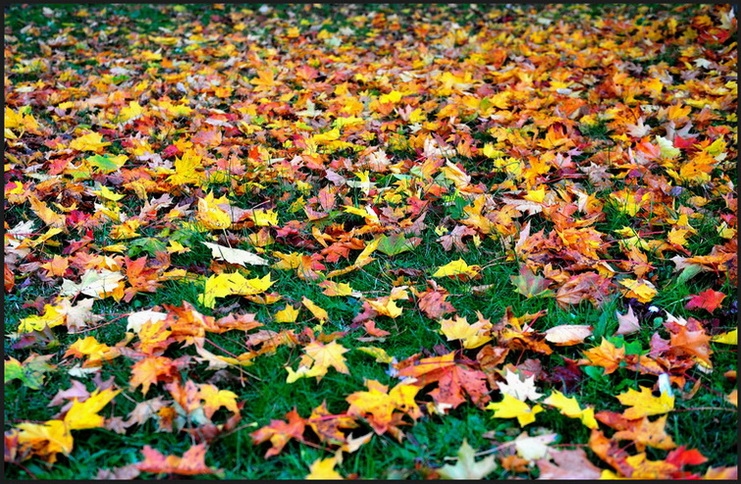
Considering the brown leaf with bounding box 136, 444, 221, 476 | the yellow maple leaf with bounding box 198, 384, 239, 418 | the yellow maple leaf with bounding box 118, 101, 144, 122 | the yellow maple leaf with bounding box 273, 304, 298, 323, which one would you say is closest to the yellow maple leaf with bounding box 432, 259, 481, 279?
the yellow maple leaf with bounding box 273, 304, 298, 323

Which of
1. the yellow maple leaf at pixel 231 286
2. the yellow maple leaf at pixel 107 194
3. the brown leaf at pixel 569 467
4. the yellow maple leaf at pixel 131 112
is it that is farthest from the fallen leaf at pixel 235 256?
A: the yellow maple leaf at pixel 131 112

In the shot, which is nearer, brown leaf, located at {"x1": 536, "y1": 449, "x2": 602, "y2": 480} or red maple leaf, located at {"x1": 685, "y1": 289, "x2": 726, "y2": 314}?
brown leaf, located at {"x1": 536, "y1": 449, "x2": 602, "y2": 480}

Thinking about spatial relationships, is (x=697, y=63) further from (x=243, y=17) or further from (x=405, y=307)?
(x=243, y=17)

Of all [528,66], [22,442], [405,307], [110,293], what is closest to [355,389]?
[405,307]

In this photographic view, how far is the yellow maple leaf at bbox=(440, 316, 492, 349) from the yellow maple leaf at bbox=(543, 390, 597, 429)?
303 mm

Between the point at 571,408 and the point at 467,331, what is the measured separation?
1.38 feet

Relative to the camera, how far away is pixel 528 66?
4.96 meters

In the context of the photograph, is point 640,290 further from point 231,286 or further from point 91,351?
point 91,351

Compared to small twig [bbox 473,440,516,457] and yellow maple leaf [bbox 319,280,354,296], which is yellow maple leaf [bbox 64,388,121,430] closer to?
yellow maple leaf [bbox 319,280,354,296]

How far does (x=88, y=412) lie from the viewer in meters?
1.75

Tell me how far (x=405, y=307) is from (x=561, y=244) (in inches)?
29.9

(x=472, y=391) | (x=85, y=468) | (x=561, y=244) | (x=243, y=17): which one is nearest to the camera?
(x=85, y=468)

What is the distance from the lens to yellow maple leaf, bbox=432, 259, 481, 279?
2.40 meters

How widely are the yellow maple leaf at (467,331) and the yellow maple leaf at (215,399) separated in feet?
2.38
